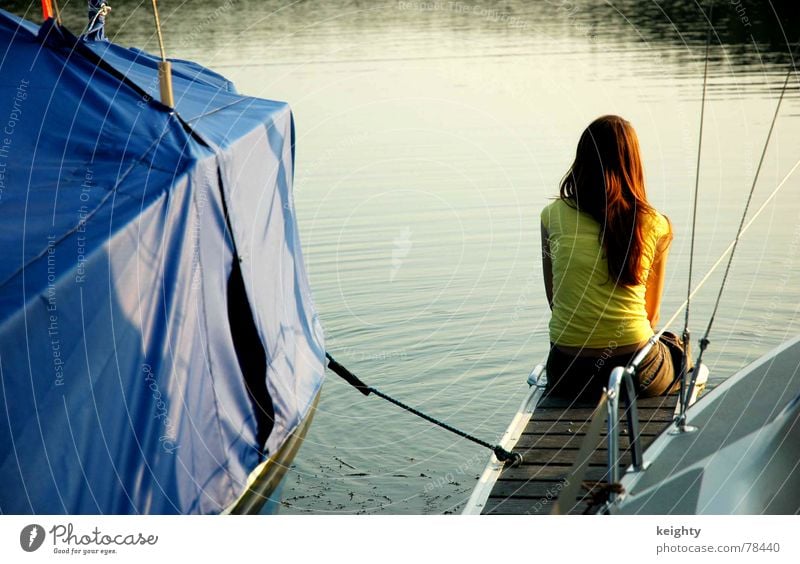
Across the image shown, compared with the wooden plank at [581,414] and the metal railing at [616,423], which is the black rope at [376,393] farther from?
the metal railing at [616,423]

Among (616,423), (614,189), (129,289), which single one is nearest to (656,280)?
(614,189)

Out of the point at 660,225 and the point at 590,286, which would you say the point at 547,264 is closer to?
the point at 590,286

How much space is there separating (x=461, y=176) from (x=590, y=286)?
20.2 feet

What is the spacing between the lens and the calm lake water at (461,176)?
20.8 feet

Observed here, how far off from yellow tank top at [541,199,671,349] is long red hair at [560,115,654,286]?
5 centimetres

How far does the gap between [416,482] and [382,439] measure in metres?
0.58

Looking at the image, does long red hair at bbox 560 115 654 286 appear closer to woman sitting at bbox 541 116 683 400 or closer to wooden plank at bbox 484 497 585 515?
woman sitting at bbox 541 116 683 400

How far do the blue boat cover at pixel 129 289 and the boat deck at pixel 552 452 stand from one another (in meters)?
1.24

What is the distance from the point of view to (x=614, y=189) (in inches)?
176

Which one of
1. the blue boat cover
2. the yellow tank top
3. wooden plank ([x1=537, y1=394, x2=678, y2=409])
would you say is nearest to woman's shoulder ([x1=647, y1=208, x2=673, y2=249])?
the yellow tank top

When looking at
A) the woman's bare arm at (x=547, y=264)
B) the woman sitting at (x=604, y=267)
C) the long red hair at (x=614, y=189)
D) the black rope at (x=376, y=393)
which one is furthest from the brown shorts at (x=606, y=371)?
the black rope at (x=376, y=393)

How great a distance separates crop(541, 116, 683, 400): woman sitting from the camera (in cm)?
448
